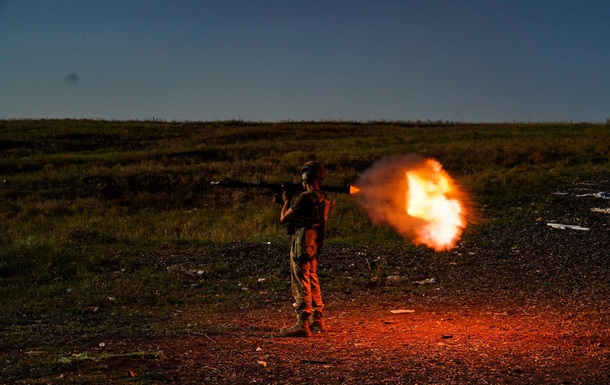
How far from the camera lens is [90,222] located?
20.6m

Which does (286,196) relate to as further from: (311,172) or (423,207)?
(423,207)

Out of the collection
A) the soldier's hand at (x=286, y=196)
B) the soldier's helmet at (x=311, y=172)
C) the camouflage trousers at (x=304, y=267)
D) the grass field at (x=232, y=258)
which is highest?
the soldier's helmet at (x=311, y=172)

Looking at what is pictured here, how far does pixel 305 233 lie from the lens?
27.2 feet

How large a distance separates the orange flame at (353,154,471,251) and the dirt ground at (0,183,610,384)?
95 cm

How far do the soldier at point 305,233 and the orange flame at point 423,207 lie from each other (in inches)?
123

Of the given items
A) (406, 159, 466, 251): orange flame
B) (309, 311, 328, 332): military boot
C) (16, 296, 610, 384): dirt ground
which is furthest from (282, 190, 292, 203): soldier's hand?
(406, 159, 466, 251): orange flame

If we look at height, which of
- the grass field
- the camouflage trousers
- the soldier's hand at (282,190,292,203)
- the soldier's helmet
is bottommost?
the grass field

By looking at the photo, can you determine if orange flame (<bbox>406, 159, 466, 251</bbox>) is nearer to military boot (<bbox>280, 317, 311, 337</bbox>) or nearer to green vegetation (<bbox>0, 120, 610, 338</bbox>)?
green vegetation (<bbox>0, 120, 610, 338</bbox>)

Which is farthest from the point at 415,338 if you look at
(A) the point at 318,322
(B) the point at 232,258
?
(B) the point at 232,258

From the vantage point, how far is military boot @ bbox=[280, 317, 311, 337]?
827cm

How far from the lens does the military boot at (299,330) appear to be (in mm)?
8273

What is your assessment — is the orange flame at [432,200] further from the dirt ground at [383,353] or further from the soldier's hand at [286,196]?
the soldier's hand at [286,196]

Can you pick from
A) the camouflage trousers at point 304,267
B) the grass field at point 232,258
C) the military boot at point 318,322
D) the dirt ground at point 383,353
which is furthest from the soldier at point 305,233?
the grass field at point 232,258

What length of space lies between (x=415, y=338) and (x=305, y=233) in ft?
5.87
